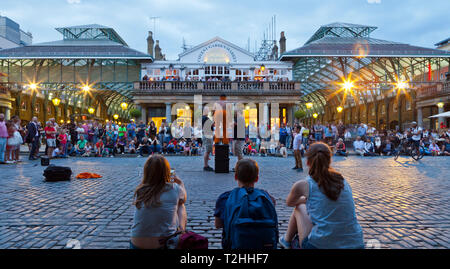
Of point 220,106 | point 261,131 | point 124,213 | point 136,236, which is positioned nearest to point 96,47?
point 261,131

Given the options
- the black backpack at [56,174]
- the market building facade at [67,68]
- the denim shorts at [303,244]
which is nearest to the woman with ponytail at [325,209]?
the denim shorts at [303,244]

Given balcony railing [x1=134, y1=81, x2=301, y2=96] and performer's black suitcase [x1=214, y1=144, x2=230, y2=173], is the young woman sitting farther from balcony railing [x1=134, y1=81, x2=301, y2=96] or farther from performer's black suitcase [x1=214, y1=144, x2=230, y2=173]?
balcony railing [x1=134, y1=81, x2=301, y2=96]

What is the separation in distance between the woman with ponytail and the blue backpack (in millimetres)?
398

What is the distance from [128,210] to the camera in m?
5.04

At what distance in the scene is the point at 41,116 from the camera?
41.4 metres

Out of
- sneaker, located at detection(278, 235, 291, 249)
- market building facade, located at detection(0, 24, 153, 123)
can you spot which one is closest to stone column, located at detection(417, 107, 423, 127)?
market building facade, located at detection(0, 24, 153, 123)

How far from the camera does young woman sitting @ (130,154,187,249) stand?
277 centimetres

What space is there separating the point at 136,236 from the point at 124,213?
7.42ft

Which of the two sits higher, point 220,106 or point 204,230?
point 220,106

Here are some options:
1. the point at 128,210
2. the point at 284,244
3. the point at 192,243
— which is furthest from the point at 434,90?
the point at 192,243

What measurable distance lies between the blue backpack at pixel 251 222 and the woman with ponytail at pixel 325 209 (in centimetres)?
40

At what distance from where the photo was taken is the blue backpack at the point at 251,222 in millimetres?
2527
